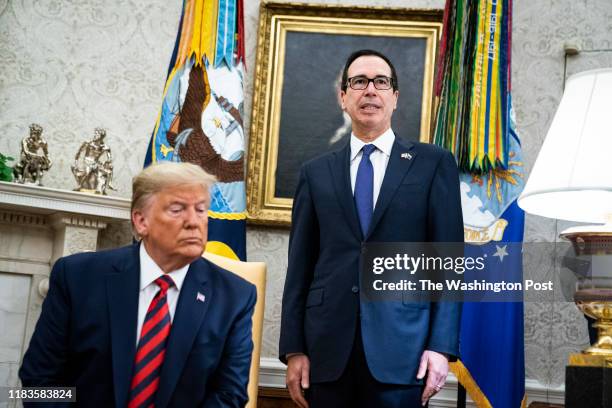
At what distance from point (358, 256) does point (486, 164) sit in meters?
1.71

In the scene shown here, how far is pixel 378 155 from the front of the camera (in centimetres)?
239

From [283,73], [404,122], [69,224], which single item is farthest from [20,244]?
[404,122]

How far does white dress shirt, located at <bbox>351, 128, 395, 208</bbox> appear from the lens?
2355 mm

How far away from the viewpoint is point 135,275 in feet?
5.51

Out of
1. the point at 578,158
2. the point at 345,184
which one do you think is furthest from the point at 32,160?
the point at 578,158

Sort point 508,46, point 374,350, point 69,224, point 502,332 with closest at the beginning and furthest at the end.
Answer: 1. point 374,350
2. point 502,332
3. point 508,46
4. point 69,224

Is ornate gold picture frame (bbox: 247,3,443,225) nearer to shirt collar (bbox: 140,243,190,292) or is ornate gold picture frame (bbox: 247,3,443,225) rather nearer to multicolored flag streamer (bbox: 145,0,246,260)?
multicolored flag streamer (bbox: 145,0,246,260)

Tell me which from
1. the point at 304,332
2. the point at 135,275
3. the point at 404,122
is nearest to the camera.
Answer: the point at 135,275

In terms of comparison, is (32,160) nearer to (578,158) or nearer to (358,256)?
(358,256)

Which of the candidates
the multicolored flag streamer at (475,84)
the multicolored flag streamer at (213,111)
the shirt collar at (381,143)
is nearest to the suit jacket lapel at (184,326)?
the shirt collar at (381,143)

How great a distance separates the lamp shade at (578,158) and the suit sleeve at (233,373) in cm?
106

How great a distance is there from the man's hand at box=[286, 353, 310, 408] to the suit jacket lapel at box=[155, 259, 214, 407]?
2.03 feet

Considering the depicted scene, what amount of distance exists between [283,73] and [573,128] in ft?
8.72

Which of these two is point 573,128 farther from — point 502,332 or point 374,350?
point 502,332
